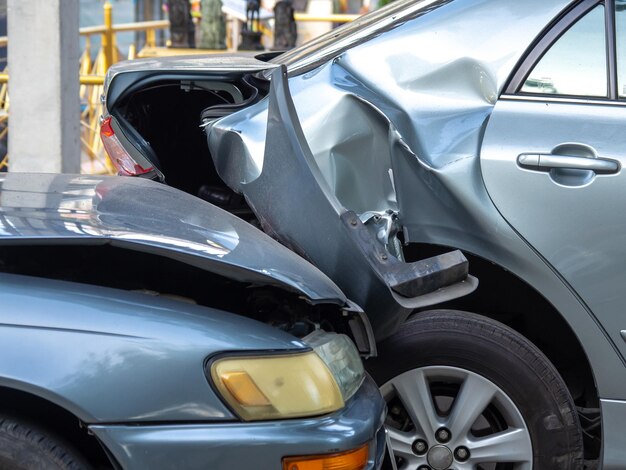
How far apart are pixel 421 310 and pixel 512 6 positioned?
1.05 metres

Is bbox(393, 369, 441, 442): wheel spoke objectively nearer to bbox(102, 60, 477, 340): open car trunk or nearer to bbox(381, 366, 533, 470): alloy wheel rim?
bbox(381, 366, 533, 470): alloy wheel rim

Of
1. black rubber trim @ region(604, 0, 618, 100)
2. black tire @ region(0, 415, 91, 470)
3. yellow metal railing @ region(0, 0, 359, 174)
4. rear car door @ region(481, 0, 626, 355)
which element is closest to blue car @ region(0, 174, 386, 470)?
black tire @ region(0, 415, 91, 470)

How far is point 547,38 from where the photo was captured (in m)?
3.33

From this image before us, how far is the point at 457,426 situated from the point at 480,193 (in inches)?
29.0

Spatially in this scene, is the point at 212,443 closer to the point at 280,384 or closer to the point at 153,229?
the point at 280,384

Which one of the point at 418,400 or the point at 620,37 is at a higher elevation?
the point at 620,37

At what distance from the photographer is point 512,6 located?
338cm

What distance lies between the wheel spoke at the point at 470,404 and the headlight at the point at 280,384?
0.82 meters

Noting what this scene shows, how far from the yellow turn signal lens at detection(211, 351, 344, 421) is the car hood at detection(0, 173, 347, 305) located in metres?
0.24

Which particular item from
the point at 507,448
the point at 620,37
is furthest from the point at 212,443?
the point at 620,37

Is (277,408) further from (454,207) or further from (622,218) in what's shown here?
(622,218)

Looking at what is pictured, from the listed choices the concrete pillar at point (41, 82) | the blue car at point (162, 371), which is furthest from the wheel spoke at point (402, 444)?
the concrete pillar at point (41, 82)

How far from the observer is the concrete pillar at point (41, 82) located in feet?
20.0

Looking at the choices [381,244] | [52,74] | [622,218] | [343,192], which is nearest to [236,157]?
[343,192]
